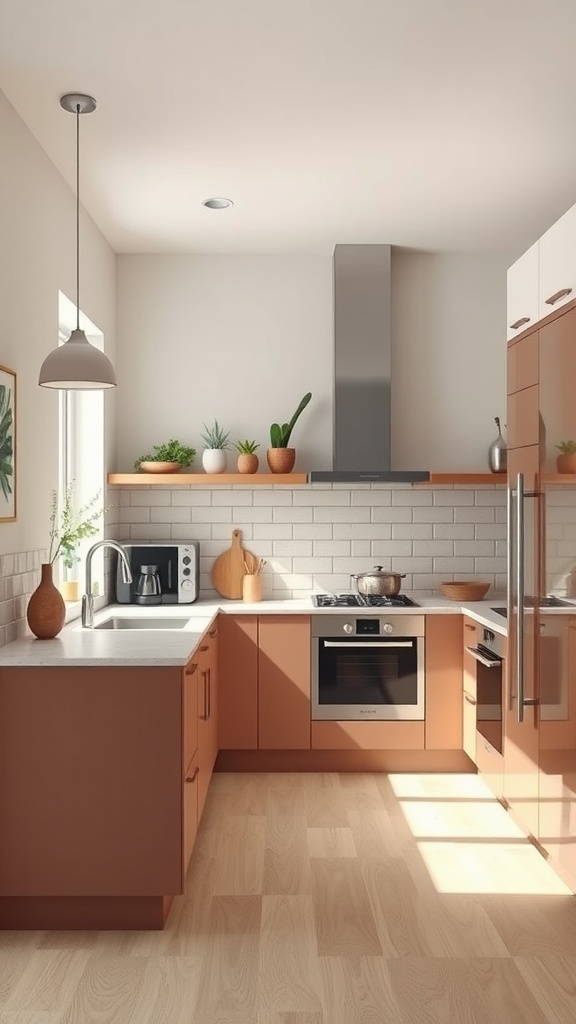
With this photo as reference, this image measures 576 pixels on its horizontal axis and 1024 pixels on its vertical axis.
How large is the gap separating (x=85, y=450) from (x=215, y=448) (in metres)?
0.72

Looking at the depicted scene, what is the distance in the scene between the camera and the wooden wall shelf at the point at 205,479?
5059 mm

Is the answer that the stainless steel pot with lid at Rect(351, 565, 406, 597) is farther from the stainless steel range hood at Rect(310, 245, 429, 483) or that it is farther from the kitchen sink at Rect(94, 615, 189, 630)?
the kitchen sink at Rect(94, 615, 189, 630)

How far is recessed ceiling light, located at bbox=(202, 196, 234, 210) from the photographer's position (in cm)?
441

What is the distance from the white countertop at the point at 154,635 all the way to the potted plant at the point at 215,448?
746mm

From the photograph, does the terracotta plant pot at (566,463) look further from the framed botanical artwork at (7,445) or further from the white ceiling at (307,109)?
the framed botanical artwork at (7,445)

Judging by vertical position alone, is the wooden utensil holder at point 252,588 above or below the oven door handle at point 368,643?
above

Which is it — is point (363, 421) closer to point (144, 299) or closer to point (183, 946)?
point (144, 299)

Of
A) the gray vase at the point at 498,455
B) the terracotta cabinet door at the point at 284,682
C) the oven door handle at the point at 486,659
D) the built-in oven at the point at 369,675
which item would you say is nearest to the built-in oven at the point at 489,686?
the oven door handle at the point at 486,659

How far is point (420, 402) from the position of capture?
540 cm

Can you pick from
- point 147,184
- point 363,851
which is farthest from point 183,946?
point 147,184

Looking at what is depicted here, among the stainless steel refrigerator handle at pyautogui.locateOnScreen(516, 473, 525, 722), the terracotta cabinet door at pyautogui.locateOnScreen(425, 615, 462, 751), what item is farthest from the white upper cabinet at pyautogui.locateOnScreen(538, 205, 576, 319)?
the terracotta cabinet door at pyautogui.locateOnScreen(425, 615, 462, 751)

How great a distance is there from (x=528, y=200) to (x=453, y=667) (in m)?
2.30

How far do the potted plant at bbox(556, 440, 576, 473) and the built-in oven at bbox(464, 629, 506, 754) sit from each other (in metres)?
1.10

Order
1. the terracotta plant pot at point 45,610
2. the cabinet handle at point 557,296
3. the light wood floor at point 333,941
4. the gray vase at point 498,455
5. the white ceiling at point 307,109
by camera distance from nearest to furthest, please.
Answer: the light wood floor at point 333,941 → the white ceiling at point 307,109 → the cabinet handle at point 557,296 → the terracotta plant pot at point 45,610 → the gray vase at point 498,455
